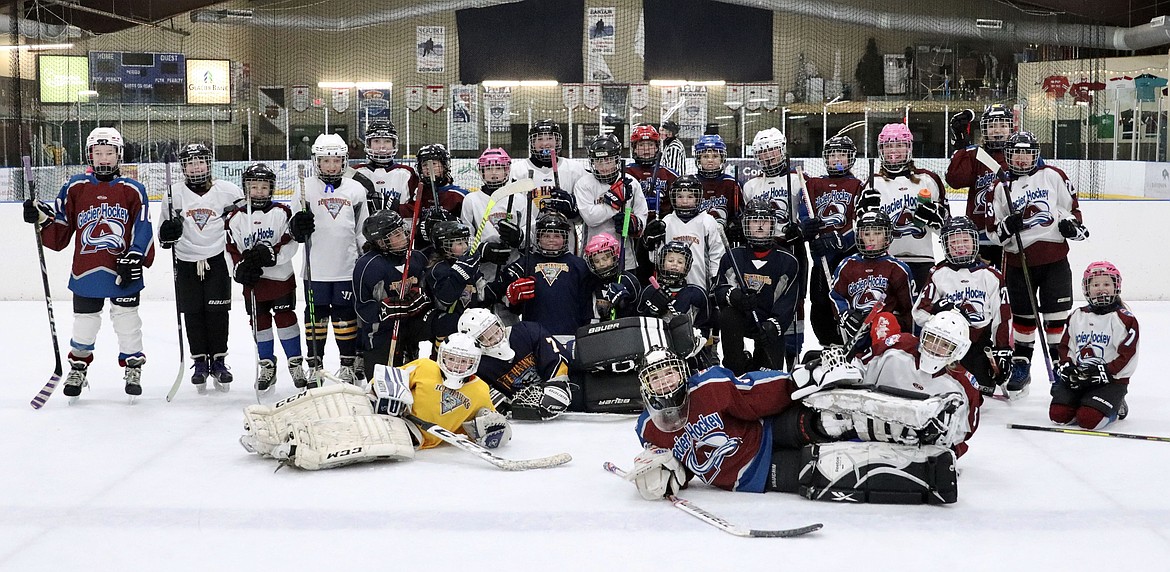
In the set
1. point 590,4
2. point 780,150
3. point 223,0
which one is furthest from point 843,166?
point 223,0

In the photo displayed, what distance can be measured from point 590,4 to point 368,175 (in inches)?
284

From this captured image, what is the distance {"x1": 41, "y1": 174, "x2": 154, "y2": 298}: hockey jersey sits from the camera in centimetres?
461

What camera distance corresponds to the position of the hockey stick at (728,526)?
280 centimetres

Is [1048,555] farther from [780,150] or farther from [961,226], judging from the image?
[780,150]

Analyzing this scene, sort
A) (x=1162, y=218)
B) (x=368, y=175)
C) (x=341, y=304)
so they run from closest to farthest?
1. (x=341, y=304)
2. (x=368, y=175)
3. (x=1162, y=218)

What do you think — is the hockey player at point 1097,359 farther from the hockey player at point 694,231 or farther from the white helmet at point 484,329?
the white helmet at point 484,329

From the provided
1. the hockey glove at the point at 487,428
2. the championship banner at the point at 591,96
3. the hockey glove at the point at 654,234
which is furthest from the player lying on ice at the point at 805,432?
the championship banner at the point at 591,96

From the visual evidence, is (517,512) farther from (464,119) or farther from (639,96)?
(639,96)

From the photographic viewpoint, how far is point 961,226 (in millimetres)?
4488

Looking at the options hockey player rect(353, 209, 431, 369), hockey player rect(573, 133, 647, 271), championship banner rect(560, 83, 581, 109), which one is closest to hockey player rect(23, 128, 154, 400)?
hockey player rect(353, 209, 431, 369)

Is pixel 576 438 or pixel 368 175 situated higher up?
pixel 368 175

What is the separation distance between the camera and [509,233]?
16.0 feet

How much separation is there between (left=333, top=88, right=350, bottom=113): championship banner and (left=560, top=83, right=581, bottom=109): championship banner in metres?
2.08

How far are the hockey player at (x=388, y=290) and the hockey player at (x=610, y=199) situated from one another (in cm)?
84
